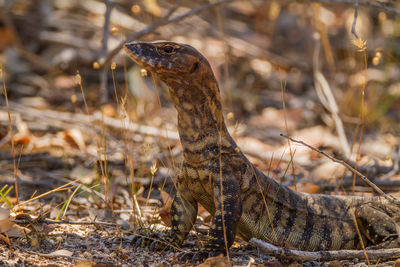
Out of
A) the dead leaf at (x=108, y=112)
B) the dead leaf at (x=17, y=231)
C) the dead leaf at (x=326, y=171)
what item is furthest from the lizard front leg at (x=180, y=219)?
the dead leaf at (x=108, y=112)

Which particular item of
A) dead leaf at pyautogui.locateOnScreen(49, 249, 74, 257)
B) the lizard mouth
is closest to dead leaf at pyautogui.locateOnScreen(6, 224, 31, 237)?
dead leaf at pyautogui.locateOnScreen(49, 249, 74, 257)

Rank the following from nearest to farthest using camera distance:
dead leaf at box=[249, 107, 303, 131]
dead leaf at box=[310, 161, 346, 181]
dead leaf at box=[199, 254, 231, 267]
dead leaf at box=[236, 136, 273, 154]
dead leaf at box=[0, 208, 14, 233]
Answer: dead leaf at box=[199, 254, 231, 267]
dead leaf at box=[0, 208, 14, 233]
dead leaf at box=[310, 161, 346, 181]
dead leaf at box=[236, 136, 273, 154]
dead leaf at box=[249, 107, 303, 131]

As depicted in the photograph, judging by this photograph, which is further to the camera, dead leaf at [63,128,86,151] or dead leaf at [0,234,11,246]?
dead leaf at [63,128,86,151]

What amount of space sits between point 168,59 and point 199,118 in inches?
21.0

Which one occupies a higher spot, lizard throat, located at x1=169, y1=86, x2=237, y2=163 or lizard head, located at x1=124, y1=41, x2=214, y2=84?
lizard head, located at x1=124, y1=41, x2=214, y2=84

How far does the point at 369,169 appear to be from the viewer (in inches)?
224

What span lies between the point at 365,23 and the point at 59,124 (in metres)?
7.72

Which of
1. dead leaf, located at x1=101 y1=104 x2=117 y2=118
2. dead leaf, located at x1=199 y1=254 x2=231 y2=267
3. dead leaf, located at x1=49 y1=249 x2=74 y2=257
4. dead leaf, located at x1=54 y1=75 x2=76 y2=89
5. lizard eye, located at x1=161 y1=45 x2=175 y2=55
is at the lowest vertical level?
dead leaf, located at x1=54 y1=75 x2=76 y2=89

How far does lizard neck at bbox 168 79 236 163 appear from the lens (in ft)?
12.2

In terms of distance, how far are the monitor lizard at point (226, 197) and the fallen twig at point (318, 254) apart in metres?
0.32

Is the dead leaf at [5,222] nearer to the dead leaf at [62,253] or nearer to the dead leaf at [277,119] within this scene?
the dead leaf at [62,253]

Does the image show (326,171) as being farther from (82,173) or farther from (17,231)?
(17,231)

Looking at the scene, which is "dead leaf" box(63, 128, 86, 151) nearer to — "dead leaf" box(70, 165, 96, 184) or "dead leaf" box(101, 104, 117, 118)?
"dead leaf" box(70, 165, 96, 184)

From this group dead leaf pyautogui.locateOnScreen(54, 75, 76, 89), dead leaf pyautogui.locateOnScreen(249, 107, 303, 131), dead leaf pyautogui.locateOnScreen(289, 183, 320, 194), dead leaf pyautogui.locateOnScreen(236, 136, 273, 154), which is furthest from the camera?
dead leaf pyautogui.locateOnScreen(54, 75, 76, 89)
